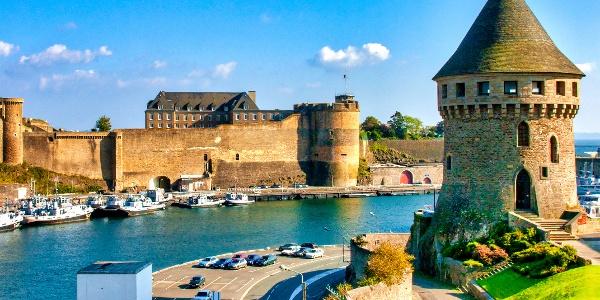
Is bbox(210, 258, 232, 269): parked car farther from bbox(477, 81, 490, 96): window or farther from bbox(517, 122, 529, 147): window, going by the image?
bbox(517, 122, 529, 147): window

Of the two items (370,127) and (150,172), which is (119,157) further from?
(370,127)

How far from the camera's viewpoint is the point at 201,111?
112688mm

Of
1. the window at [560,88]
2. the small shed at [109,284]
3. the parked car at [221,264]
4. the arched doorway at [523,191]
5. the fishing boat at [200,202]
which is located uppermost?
the window at [560,88]

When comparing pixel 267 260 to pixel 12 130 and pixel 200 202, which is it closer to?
pixel 200 202

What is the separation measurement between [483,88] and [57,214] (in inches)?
2010

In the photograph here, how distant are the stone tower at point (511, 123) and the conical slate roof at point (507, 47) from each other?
Result: 0.04 meters

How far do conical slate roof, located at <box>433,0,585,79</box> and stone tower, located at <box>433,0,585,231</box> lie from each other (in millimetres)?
35

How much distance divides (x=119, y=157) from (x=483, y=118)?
69188mm

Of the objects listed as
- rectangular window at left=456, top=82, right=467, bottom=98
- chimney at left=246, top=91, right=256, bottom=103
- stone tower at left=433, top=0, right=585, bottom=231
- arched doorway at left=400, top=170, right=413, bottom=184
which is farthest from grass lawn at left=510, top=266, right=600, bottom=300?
chimney at left=246, top=91, right=256, bottom=103

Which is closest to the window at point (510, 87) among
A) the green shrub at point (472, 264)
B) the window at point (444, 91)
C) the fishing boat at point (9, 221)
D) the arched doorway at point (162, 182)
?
the window at point (444, 91)

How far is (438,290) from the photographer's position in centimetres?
2562

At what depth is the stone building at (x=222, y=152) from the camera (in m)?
90.1

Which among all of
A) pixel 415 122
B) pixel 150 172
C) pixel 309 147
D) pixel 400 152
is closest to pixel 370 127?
pixel 415 122

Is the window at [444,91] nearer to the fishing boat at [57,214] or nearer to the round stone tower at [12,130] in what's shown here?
the fishing boat at [57,214]
